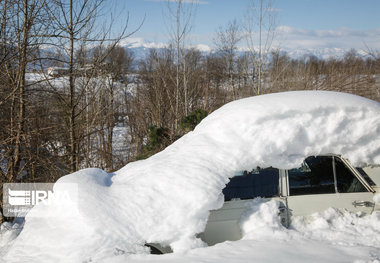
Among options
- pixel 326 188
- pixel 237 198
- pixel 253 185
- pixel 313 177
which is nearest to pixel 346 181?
pixel 326 188

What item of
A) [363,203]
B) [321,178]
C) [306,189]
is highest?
[321,178]

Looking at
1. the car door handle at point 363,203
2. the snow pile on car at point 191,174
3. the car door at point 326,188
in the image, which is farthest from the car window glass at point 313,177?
the car door handle at point 363,203

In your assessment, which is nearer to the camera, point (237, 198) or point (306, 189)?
point (237, 198)

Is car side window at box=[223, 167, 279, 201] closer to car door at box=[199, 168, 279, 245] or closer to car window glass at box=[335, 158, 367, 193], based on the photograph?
car door at box=[199, 168, 279, 245]

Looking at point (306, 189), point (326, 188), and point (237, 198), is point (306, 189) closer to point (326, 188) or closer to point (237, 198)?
point (326, 188)

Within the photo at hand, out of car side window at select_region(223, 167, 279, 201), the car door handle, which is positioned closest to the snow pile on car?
car side window at select_region(223, 167, 279, 201)

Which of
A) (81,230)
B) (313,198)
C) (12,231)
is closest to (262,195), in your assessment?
(313,198)

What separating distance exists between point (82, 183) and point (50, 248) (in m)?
0.83

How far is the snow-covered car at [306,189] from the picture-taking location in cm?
379

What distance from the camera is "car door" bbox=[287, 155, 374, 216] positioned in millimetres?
3855

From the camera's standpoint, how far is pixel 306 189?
3908 mm

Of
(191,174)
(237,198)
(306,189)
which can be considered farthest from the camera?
(306,189)

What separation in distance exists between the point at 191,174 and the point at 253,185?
79cm

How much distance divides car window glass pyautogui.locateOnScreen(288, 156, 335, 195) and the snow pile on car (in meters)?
0.17
